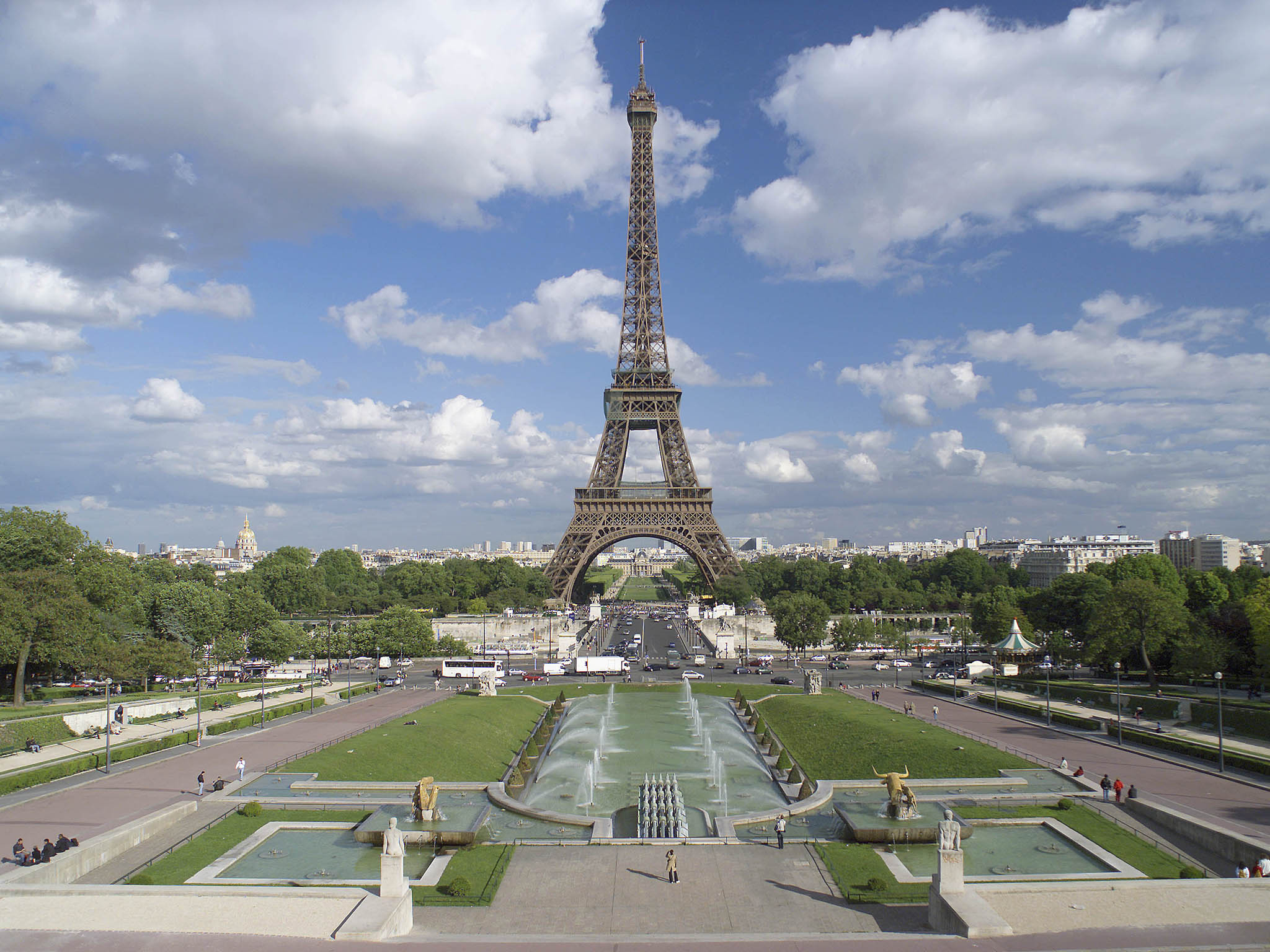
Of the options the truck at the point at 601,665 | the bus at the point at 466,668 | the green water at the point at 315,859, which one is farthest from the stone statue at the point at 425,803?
the truck at the point at 601,665

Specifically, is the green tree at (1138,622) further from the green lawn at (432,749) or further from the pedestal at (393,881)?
the pedestal at (393,881)

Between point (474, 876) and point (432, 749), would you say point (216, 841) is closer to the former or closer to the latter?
point (474, 876)

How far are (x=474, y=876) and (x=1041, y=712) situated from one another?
3461 centimetres

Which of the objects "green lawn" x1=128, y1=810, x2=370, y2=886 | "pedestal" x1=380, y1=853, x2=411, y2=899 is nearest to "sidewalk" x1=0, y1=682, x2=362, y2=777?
"green lawn" x1=128, y1=810, x2=370, y2=886

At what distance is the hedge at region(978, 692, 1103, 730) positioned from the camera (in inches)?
1603

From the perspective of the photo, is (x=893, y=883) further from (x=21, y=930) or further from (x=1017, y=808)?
(x=21, y=930)

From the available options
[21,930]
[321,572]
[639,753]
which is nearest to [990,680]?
[639,753]

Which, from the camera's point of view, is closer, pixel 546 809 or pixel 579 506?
pixel 546 809

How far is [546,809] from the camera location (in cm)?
2888

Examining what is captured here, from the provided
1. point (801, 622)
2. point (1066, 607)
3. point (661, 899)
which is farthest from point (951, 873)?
point (1066, 607)

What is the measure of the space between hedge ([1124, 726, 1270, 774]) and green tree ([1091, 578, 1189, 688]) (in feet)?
43.6

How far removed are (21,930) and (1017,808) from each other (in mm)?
25572

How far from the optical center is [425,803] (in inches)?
979

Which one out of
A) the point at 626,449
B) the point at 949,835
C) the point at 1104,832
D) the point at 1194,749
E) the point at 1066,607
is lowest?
the point at 1104,832
